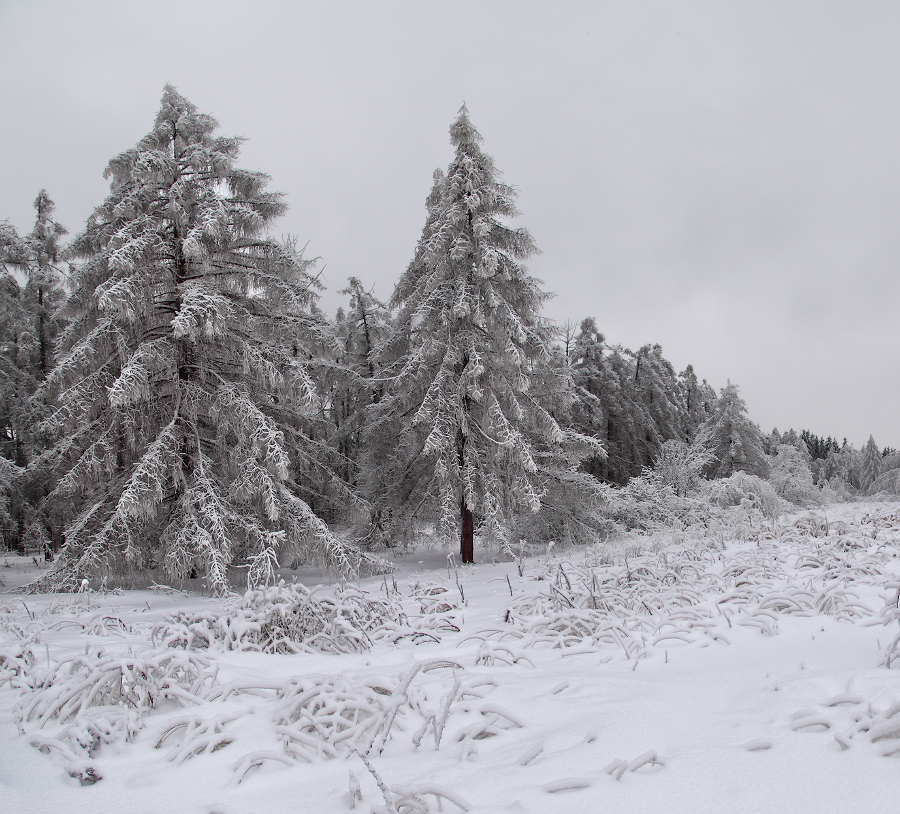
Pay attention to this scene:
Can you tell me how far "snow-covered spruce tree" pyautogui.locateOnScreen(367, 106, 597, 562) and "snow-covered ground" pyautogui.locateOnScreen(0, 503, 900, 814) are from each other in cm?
734

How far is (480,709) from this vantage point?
2.73 m

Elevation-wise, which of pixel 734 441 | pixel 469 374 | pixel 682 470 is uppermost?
pixel 469 374

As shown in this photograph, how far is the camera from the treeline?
9.79m

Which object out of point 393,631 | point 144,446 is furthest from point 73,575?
point 393,631

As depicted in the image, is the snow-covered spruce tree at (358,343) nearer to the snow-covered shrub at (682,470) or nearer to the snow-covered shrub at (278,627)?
the snow-covered shrub at (682,470)

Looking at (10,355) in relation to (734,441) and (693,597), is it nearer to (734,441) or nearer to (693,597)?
(693,597)

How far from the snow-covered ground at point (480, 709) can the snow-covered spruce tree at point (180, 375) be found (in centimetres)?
468

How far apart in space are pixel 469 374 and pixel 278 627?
869 cm

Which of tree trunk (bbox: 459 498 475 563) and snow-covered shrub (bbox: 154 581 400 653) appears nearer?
snow-covered shrub (bbox: 154 581 400 653)

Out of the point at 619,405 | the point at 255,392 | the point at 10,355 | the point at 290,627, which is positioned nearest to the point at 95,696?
the point at 290,627

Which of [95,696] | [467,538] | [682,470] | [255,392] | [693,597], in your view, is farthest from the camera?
[682,470]

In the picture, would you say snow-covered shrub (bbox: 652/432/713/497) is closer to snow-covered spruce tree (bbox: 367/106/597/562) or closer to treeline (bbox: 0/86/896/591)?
treeline (bbox: 0/86/896/591)

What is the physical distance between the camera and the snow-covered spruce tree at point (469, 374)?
12.4 metres

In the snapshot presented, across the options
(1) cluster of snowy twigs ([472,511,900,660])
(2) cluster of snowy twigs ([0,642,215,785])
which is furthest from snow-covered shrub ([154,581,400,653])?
(1) cluster of snowy twigs ([472,511,900,660])
